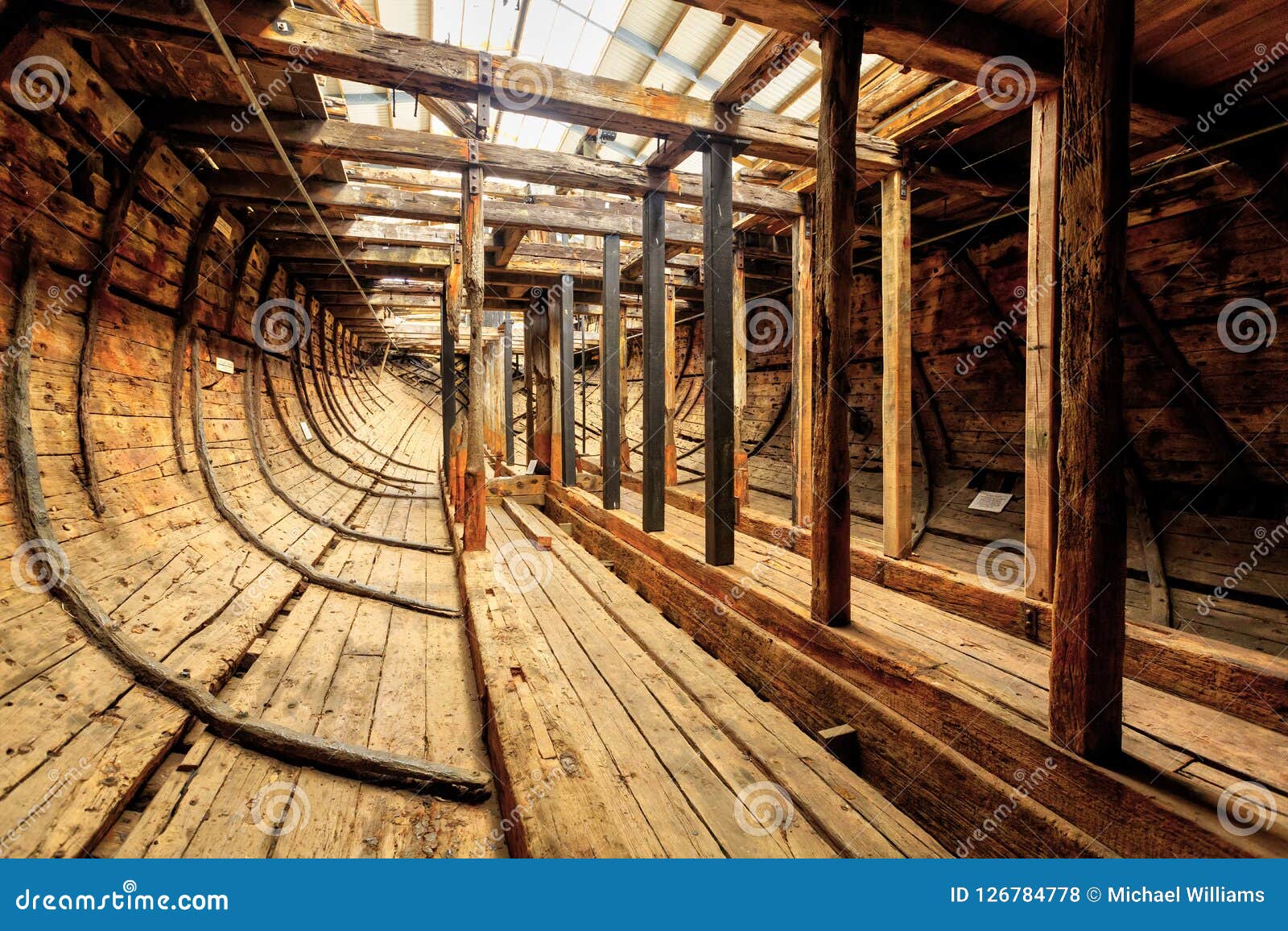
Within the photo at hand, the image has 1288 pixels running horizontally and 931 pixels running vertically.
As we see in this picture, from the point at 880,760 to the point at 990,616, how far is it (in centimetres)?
126

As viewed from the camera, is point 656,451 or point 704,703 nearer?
point 704,703

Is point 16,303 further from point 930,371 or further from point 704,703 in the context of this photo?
point 930,371

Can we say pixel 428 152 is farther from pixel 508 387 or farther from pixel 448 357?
pixel 508 387

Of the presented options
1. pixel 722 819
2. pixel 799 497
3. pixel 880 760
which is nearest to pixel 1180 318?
pixel 799 497

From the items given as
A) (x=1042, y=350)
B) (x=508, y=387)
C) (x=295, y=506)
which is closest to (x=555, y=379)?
(x=508, y=387)

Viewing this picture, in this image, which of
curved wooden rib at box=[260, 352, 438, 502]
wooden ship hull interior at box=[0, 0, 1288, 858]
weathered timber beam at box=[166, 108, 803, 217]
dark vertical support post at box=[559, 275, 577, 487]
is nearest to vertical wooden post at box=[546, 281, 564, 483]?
dark vertical support post at box=[559, 275, 577, 487]

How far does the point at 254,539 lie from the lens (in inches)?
187

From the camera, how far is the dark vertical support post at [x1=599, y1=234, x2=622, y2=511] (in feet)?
21.5

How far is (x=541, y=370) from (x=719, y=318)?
7.00m

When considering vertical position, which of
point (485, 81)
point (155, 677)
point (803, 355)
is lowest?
point (155, 677)

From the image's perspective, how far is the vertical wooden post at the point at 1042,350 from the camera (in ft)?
9.58

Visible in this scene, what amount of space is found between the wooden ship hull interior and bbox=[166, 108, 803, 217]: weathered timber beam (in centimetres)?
5

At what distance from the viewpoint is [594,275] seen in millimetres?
8453

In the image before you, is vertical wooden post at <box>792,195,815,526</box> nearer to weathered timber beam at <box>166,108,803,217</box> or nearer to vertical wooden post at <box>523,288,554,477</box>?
weathered timber beam at <box>166,108,803,217</box>
